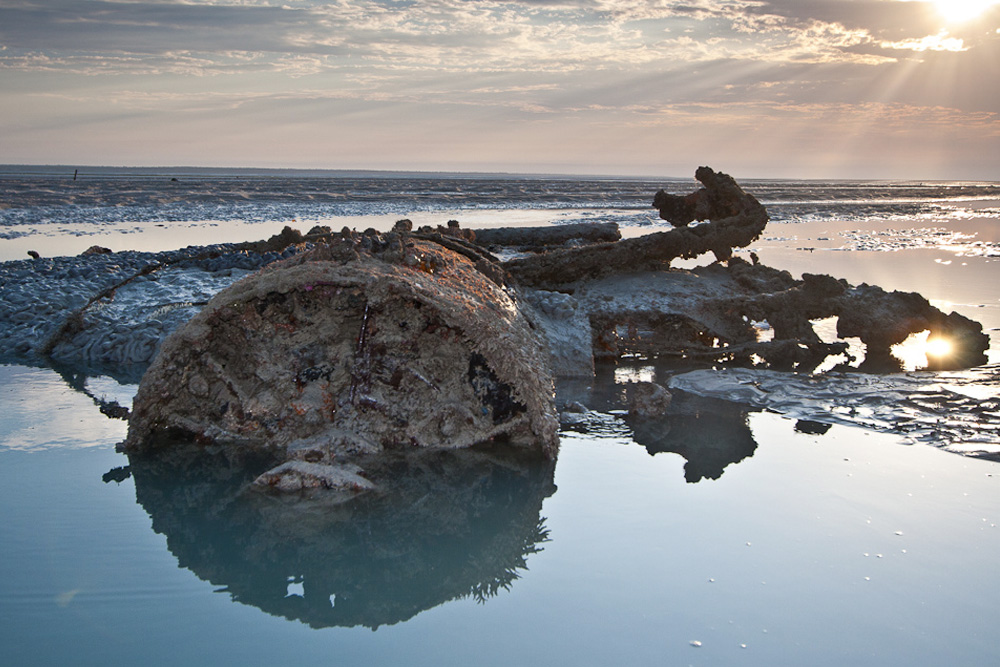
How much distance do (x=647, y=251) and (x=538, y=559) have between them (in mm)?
5900

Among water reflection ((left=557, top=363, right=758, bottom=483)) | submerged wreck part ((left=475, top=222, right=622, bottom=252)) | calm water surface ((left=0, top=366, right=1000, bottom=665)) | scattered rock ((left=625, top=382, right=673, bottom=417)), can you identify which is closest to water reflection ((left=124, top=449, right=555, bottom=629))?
calm water surface ((left=0, top=366, right=1000, bottom=665))

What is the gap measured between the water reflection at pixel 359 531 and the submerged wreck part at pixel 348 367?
0.26 m

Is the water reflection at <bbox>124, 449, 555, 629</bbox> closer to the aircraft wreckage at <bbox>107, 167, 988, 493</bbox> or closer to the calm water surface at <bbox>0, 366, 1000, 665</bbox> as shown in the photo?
the calm water surface at <bbox>0, 366, 1000, 665</bbox>

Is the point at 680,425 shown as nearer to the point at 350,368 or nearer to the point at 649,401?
the point at 649,401

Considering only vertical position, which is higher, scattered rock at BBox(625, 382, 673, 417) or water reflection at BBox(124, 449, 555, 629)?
scattered rock at BBox(625, 382, 673, 417)

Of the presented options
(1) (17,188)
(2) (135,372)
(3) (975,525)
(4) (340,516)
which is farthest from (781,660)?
(1) (17,188)

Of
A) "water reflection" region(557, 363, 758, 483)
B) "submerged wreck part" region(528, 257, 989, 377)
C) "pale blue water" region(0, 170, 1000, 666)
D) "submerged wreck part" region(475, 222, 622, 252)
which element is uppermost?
"submerged wreck part" region(475, 222, 622, 252)

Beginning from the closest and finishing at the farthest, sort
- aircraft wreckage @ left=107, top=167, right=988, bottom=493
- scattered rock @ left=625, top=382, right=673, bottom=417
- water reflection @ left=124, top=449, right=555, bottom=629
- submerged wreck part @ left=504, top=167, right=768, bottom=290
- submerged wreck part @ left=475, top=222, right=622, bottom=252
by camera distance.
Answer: water reflection @ left=124, top=449, right=555, bottom=629 < aircraft wreckage @ left=107, top=167, right=988, bottom=493 < scattered rock @ left=625, top=382, right=673, bottom=417 < submerged wreck part @ left=504, top=167, right=768, bottom=290 < submerged wreck part @ left=475, top=222, right=622, bottom=252

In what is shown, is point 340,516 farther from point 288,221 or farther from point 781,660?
point 288,221

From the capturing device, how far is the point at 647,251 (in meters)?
8.93

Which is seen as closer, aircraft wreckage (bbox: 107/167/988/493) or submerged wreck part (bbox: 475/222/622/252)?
aircraft wreckage (bbox: 107/167/988/493)

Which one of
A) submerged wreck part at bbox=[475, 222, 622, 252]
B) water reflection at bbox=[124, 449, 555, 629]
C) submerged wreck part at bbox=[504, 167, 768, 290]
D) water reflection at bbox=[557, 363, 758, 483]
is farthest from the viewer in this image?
submerged wreck part at bbox=[475, 222, 622, 252]

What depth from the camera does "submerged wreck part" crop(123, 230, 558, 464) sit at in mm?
4863

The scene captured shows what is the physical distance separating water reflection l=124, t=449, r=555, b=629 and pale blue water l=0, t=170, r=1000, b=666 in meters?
0.01
